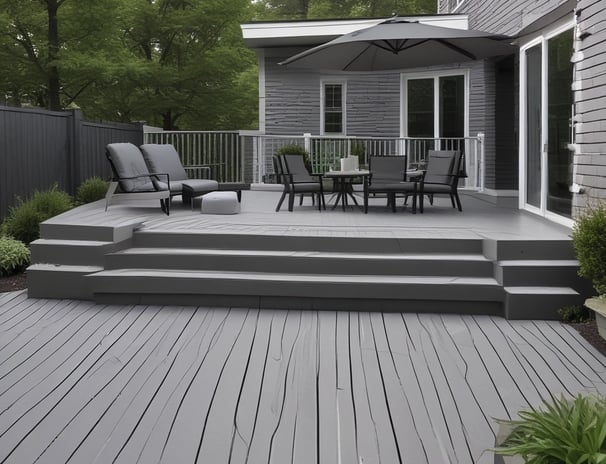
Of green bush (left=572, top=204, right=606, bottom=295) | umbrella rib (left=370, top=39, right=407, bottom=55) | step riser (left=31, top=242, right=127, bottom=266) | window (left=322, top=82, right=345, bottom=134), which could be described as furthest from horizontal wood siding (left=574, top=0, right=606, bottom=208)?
window (left=322, top=82, right=345, bottom=134)

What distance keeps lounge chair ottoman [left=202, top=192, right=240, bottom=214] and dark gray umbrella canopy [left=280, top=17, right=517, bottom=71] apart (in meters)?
1.94

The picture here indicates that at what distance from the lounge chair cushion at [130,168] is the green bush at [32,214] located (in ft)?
2.53

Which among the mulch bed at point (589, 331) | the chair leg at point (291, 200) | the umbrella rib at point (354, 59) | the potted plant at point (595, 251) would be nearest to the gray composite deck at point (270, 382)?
the mulch bed at point (589, 331)

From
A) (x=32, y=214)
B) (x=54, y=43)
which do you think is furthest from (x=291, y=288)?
(x=54, y=43)

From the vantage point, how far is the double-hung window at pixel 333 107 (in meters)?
13.2

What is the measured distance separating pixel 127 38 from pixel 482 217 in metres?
14.0

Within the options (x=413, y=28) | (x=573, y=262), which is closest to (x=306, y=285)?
(x=573, y=262)

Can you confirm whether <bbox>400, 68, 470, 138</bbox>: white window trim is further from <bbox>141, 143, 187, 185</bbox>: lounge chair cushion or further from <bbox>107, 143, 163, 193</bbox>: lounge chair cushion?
<bbox>107, 143, 163, 193</bbox>: lounge chair cushion

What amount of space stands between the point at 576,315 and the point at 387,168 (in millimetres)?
4040

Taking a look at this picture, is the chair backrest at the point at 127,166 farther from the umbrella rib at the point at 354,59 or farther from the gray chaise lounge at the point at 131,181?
the umbrella rib at the point at 354,59

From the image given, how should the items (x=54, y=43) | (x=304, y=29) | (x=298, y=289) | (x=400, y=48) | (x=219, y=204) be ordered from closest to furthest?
(x=298, y=289), (x=219, y=204), (x=400, y=48), (x=304, y=29), (x=54, y=43)

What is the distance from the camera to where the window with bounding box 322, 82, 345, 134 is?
1319 cm

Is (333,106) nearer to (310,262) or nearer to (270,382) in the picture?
(310,262)

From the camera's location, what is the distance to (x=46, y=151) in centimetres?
849
